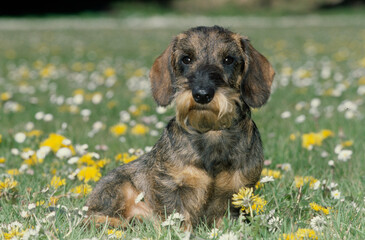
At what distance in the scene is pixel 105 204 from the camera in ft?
12.8

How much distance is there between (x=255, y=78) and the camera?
385 cm

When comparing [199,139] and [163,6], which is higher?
[199,139]

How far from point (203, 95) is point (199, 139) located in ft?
1.74

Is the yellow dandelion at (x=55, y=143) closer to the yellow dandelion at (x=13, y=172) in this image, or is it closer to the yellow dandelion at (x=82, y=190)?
the yellow dandelion at (x=13, y=172)

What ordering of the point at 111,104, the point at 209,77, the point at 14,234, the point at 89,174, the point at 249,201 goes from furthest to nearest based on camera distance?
1. the point at 111,104
2. the point at 89,174
3. the point at 209,77
4. the point at 249,201
5. the point at 14,234

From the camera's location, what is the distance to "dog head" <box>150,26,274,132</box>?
334cm

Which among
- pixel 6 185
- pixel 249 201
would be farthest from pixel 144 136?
pixel 249 201

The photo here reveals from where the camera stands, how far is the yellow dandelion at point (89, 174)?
4457 mm

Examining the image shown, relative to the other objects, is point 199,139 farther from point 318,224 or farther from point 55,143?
point 55,143

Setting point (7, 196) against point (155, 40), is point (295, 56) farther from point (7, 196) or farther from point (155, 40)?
point (7, 196)

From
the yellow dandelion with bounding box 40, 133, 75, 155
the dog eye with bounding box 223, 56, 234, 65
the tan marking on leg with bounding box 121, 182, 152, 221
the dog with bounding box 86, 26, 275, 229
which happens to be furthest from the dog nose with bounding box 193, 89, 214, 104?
the yellow dandelion with bounding box 40, 133, 75, 155

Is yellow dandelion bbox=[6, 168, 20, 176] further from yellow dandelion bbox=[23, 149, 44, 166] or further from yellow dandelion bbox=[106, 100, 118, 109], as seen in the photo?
yellow dandelion bbox=[106, 100, 118, 109]

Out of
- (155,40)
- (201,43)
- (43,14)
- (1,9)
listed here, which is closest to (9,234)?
(201,43)

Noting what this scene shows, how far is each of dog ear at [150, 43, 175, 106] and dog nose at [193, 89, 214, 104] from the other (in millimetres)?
692
